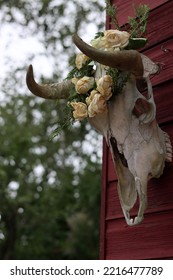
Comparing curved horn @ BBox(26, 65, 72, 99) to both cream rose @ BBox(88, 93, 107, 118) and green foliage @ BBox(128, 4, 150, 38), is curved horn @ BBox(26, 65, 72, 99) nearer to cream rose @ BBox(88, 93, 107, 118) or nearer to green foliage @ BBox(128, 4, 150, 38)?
cream rose @ BBox(88, 93, 107, 118)

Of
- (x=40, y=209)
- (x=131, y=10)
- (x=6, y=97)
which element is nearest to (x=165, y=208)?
(x=131, y=10)

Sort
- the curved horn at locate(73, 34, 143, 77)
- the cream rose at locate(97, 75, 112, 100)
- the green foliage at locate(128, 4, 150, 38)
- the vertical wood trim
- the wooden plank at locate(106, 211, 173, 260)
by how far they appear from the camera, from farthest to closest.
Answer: the vertical wood trim < the wooden plank at locate(106, 211, 173, 260) < the green foliage at locate(128, 4, 150, 38) < the cream rose at locate(97, 75, 112, 100) < the curved horn at locate(73, 34, 143, 77)

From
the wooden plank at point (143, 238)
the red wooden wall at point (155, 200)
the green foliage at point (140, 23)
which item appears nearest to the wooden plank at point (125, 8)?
the red wooden wall at point (155, 200)

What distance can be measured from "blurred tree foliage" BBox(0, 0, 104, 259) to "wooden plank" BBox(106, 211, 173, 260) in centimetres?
1047

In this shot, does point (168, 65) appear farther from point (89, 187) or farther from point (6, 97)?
point (89, 187)

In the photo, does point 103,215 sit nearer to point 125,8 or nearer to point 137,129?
point 137,129

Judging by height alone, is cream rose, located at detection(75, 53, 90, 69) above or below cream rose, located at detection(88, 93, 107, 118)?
above

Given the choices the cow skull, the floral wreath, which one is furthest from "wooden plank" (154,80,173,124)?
the floral wreath

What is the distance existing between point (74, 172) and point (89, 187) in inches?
46.3

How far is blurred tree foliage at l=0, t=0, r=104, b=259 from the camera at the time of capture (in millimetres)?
15688

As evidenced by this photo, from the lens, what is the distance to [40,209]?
1662cm

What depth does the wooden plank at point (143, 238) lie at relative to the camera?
290cm

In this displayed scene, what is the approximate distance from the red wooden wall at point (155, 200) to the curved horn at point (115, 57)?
0.41m

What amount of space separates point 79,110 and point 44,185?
14.5 m
